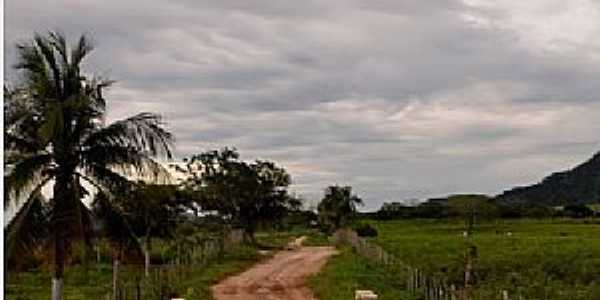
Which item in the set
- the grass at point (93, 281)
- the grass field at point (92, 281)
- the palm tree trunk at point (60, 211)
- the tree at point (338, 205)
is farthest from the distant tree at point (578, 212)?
the palm tree trunk at point (60, 211)

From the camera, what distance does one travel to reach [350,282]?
32.4m

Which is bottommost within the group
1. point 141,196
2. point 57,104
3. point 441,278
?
point 441,278

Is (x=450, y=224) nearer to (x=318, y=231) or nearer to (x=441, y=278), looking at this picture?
(x=318, y=231)

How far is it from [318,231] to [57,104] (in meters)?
86.3

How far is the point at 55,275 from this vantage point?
16359 millimetres

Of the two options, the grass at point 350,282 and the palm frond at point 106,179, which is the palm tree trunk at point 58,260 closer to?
the palm frond at point 106,179

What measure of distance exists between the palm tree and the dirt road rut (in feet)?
39.9

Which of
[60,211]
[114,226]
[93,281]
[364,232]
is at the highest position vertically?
[60,211]

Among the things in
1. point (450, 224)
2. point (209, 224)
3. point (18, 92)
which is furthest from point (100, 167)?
point (450, 224)

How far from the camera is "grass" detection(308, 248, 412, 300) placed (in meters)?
28.6

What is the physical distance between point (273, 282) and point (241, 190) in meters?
25.4

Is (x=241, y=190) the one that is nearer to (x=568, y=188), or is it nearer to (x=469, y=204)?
(x=469, y=204)

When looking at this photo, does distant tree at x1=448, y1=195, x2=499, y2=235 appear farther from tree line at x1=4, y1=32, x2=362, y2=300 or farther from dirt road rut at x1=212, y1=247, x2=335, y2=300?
tree line at x1=4, y1=32, x2=362, y2=300

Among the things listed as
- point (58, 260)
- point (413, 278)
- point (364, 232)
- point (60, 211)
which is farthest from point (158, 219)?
point (364, 232)
